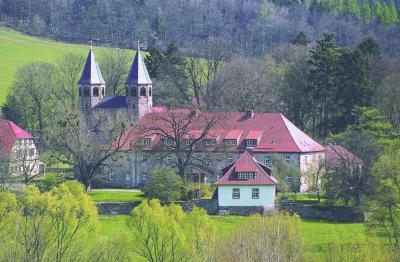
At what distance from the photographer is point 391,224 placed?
54.2m

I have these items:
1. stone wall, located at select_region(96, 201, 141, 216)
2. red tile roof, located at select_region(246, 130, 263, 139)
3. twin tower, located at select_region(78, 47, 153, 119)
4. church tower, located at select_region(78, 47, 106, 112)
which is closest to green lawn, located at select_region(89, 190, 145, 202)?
stone wall, located at select_region(96, 201, 141, 216)

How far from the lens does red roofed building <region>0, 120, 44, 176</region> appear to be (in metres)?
72.0

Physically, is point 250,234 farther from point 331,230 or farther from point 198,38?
point 198,38

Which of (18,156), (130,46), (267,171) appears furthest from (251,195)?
(130,46)

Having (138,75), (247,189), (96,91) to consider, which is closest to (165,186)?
(247,189)

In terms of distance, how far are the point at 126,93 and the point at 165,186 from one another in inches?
745

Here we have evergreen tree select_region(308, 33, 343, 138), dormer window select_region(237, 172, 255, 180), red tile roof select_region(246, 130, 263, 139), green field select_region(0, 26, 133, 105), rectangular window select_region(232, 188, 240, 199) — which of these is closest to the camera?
rectangular window select_region(232, 188, 240, 199)

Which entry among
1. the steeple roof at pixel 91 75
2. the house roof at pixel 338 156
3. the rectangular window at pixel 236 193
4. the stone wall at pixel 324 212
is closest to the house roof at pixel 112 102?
the steeple roof at pixel 91 75

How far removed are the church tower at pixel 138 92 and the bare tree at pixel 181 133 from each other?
6550mm

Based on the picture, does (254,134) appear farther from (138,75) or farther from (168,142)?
(138,75)

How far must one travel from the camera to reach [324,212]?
→ 6431cm

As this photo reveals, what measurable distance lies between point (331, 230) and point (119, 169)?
2049 cm

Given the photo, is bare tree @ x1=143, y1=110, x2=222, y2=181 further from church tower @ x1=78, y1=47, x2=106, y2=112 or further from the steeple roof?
the steeple roof

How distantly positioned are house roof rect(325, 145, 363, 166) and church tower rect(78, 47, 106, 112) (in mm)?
21232
